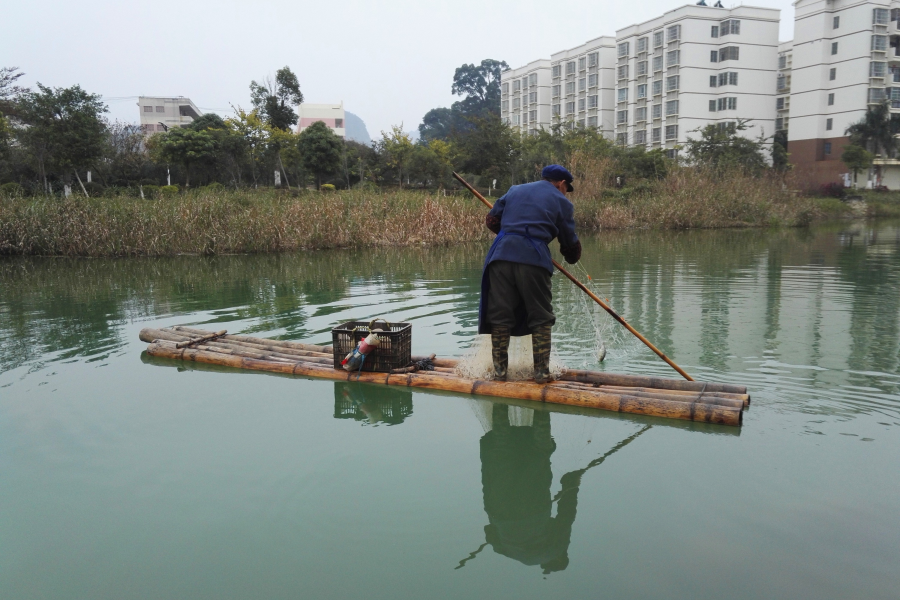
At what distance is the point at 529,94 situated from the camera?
71125mm

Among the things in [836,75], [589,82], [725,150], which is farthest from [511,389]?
[589,82]

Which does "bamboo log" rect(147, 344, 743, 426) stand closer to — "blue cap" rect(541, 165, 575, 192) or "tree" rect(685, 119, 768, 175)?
"blue cap" rect(541, 165, 575, 192)

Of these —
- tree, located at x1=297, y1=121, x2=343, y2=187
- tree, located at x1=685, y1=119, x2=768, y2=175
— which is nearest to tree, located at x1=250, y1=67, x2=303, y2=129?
tree, located at x1=297, y1=121, x2=343, y2=187

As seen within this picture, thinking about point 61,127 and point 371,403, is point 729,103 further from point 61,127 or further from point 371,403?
point 371,403

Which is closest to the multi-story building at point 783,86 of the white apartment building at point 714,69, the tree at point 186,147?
the white apartment building at point 714,69

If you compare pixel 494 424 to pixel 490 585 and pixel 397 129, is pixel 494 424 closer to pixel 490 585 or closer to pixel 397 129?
pixel 490 585

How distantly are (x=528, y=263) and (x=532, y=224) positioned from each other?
30 cm

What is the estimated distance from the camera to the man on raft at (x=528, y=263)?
15.5 feet

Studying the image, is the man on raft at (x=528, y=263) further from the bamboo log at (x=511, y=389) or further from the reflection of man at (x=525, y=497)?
the reflection of man at (x=525, y=497)

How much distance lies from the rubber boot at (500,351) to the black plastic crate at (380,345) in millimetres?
809

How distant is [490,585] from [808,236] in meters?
22.5

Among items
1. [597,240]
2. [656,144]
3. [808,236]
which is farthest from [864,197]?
[597,240]

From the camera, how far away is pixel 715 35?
4897cm

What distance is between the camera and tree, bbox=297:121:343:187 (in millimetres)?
33781
